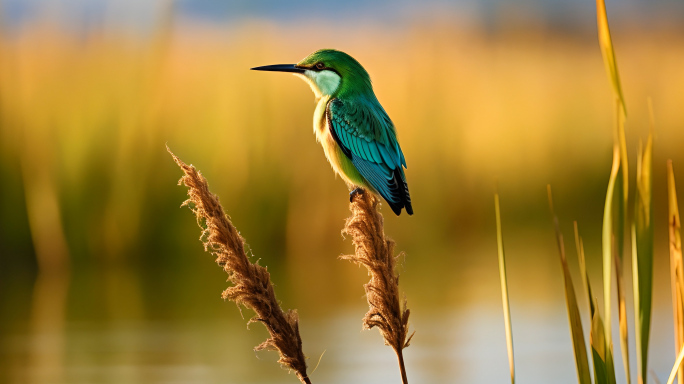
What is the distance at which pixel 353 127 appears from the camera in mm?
3225

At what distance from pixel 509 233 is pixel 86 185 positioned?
1228cm

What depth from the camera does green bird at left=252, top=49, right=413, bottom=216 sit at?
9.50 feet

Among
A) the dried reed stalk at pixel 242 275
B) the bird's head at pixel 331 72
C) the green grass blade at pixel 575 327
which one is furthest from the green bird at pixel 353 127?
the green grass blade at pixel 575 327

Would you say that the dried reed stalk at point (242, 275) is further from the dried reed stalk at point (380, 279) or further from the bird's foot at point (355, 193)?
the bird's foot at point (355, 193)

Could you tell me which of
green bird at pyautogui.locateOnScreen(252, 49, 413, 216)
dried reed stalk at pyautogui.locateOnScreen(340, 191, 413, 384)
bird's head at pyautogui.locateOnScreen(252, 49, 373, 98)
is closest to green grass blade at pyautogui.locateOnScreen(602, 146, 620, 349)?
dried reed stalk at pyautogui.locateOnScreen(340, 191, 413, 384)

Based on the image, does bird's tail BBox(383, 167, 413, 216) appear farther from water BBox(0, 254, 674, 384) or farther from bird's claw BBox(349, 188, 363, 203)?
water BBox(0, 254, 674, 384)

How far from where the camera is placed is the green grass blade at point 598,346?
195 cm

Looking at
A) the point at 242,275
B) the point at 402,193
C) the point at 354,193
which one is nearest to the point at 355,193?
the point at 354,193

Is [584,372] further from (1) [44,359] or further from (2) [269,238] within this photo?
(1) [44,359]

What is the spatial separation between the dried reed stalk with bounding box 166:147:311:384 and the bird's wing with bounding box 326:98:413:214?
2.24 ft

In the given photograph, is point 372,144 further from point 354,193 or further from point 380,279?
point 380,279

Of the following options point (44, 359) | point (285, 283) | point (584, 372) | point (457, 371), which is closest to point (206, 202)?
point (584, 372)

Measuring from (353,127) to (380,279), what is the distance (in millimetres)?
1058

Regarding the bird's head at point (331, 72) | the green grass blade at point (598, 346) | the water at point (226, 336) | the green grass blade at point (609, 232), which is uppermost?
the bird's head at point (331, 72)
